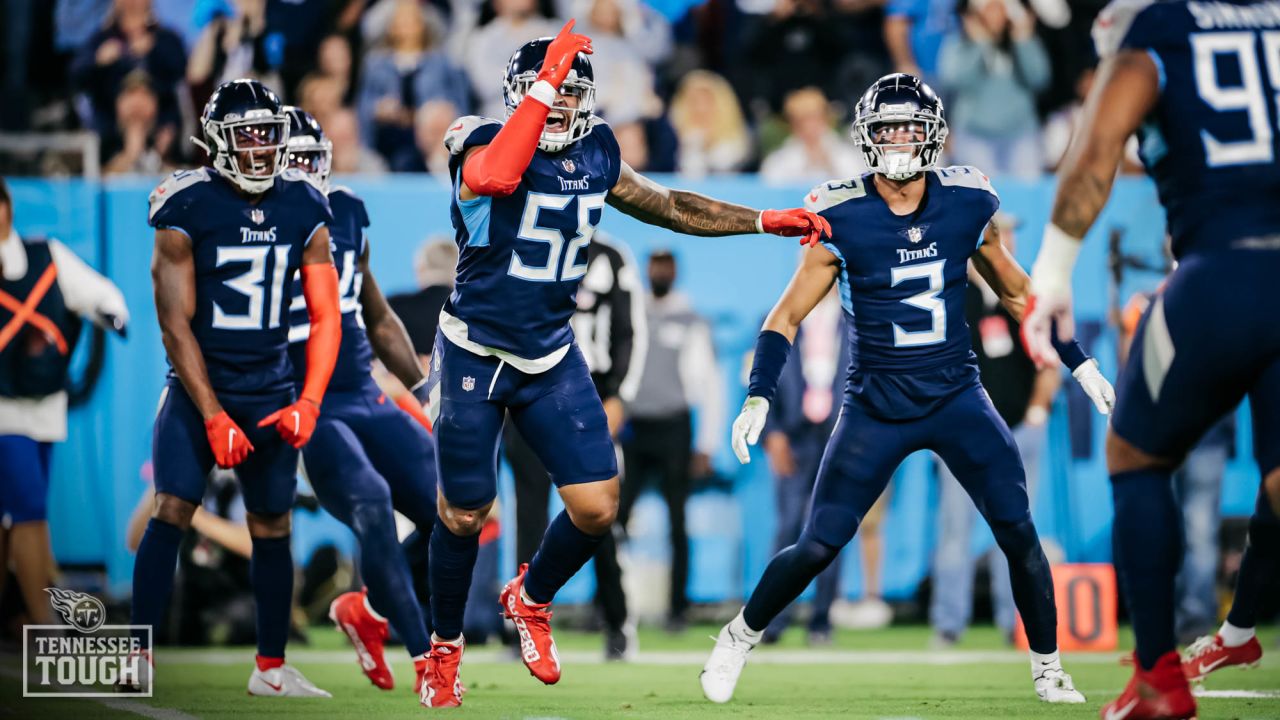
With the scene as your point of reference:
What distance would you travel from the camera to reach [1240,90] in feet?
12.0

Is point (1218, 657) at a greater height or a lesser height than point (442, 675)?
greater

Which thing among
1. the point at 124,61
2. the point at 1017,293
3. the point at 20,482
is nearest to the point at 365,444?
the point at 20,482

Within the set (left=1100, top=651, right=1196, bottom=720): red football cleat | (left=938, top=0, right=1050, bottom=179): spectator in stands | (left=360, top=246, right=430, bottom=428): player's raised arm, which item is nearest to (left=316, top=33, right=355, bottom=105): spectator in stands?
(left=938, top=0, right=1050, bottom=179): spectator in stands

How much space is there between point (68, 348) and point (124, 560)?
136 centimetres

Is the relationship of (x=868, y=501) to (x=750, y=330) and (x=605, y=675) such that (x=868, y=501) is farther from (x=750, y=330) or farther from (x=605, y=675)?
(x=750, y=330)

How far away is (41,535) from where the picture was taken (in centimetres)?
752

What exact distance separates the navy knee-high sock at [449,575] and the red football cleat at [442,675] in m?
0.04

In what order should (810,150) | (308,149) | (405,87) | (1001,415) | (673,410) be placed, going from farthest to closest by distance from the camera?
(405,87) → (810,150) → (673,410) → (1001,415) → (308,149)

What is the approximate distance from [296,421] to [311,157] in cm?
127

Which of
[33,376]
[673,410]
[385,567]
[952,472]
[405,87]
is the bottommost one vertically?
[385,567]

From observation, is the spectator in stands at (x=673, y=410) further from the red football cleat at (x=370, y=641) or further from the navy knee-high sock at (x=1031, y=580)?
the navy knee-high sock at (x=1031, y=580)

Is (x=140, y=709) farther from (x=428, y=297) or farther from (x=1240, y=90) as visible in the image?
(x=1240, y=90)

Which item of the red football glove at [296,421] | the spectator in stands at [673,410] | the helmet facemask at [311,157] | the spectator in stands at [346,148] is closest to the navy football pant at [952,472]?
the red football glove at [296,421]

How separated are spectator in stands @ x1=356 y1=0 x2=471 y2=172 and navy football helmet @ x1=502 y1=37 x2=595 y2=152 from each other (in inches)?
197
